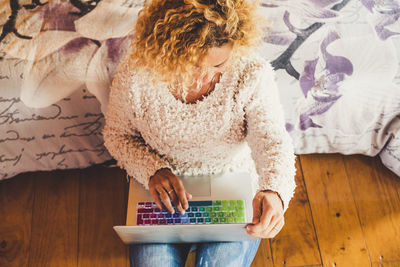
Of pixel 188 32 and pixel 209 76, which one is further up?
pixel 188 32

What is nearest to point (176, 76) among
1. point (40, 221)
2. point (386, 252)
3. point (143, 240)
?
point (143, 240)

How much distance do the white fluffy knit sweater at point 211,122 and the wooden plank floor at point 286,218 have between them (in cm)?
47

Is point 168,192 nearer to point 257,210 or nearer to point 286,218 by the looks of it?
point 257,210

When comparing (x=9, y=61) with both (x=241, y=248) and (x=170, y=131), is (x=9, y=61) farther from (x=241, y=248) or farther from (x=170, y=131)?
(x=241, y=248)

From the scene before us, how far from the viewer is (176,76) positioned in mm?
699

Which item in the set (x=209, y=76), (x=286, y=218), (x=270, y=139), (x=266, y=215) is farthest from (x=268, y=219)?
(x=286, y=218)

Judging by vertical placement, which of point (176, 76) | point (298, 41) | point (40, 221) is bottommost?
point (40, 221)

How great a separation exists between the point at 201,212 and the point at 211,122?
8.9 inches

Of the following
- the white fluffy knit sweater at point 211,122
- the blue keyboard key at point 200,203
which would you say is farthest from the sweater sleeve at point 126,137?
the blue keyboard key at point 200,203

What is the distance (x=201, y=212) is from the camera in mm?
840

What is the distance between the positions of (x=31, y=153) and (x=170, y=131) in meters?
0.60

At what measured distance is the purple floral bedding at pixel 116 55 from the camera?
0.96 m

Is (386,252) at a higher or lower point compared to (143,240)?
lower

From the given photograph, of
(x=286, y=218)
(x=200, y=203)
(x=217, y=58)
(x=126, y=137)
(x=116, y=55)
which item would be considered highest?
(x=217, y=58)
